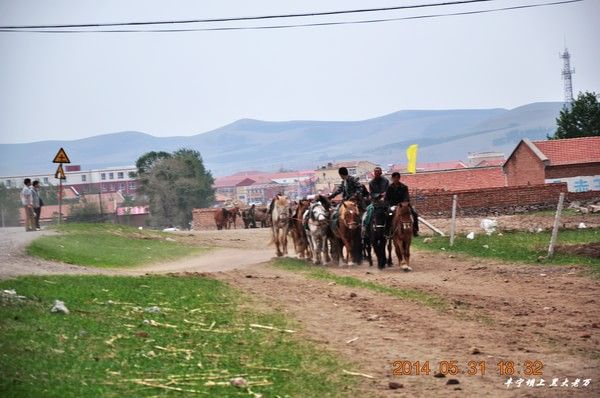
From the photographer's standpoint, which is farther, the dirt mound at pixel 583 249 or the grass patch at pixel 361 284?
the dirt mound at pixel 583 249

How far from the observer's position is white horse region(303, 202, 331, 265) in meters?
24.8

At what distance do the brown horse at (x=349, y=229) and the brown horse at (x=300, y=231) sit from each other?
191 centimetres

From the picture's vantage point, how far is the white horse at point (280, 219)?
90.2ft

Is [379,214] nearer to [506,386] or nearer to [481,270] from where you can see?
[481,270]

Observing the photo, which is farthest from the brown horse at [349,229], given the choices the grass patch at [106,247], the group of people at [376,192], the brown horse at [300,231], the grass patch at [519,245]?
the grass patch at [106,247]

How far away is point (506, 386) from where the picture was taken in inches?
414

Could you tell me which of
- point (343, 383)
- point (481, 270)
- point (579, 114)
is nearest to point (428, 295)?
point (481, 270)

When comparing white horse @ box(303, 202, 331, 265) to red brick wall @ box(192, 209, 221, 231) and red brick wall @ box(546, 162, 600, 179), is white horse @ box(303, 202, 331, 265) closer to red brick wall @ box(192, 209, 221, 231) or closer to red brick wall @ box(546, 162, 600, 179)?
red brick wall @ box(546, 162, 600, 179)

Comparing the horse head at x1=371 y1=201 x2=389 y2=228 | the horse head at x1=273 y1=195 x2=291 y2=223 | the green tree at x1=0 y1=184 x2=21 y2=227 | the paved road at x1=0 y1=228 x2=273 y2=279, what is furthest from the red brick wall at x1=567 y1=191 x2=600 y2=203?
the green tree at x1=0 y1=184 x2=21 y2=227

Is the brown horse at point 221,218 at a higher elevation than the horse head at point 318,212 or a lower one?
lower

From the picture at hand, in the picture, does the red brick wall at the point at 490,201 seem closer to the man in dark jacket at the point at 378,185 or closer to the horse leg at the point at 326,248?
the horse leg at the point at 326,248

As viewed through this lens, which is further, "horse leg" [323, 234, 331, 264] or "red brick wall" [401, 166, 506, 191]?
"red brick wall" [401, 166, 506, 191]

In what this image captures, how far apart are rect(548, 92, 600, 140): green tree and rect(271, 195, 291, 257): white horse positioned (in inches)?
2227

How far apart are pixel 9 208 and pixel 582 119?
4896 centimetres
